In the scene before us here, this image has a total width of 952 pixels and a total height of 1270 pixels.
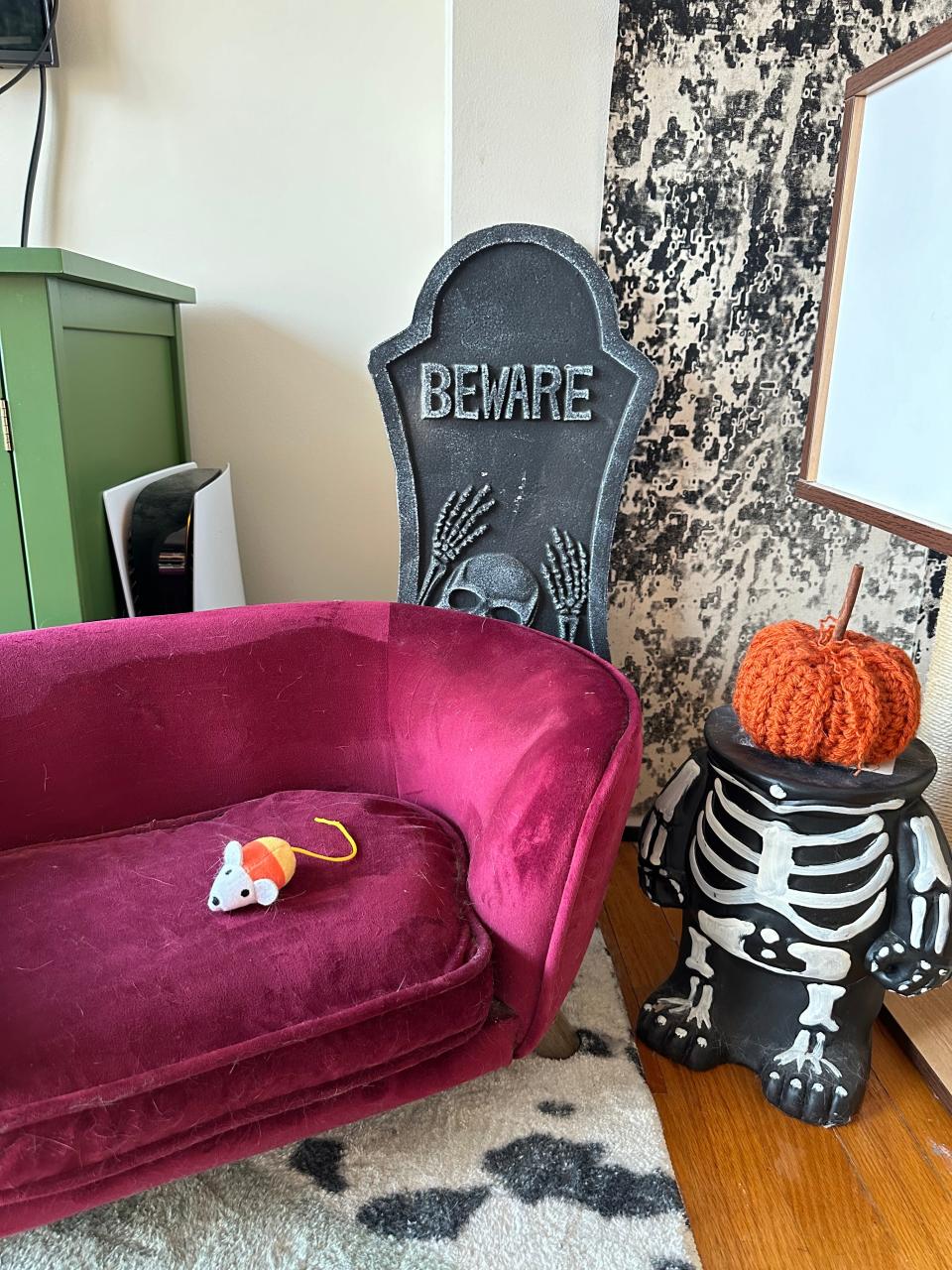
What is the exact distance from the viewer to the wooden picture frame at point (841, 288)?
37.1 inches

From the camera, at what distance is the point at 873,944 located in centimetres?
110

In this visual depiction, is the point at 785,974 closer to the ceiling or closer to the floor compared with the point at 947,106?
closer to the floor

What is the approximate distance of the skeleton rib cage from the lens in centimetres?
107

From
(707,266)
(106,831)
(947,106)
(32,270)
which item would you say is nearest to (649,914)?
(106,831)

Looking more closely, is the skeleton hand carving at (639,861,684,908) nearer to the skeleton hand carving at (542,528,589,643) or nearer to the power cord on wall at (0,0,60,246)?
the skeleton hand carving at (542,528,589,643)

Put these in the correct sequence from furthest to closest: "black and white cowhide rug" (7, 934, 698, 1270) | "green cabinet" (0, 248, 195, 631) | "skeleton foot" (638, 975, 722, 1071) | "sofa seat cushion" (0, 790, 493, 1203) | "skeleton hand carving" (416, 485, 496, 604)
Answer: "skeleton hand carving" (416, 485, 496, 604)
"skeleton foot" (638, 975, 722, 1071)
"green cabinet" (0, 248, 195, 631)
"black and white cowhide rug" (7, 934, 698, 1270)
"sofa seat cushion" (0, 790, 493, 1203)

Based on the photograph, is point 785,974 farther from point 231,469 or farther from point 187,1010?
point 231,469

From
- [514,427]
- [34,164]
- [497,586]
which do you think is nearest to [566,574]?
[497,586]

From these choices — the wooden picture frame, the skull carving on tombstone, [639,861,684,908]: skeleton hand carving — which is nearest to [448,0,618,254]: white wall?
the wooden picture frame

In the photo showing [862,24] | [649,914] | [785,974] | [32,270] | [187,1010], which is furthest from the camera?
[649,914]

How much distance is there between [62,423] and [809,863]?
1113 millimetres

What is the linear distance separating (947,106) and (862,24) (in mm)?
588

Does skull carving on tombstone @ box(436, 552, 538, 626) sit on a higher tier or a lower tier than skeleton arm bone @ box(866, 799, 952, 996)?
higher

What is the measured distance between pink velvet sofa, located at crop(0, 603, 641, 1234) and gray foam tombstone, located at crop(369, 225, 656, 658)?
26 centimetres
